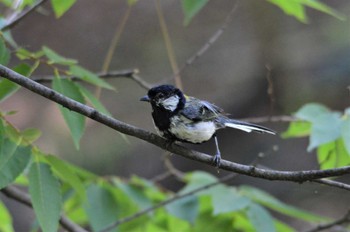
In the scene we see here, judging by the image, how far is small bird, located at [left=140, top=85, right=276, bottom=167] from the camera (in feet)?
8.53

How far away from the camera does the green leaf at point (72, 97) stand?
219 centimetres

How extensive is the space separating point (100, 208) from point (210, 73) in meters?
6.49

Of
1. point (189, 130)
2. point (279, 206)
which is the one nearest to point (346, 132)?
point (279, 206)

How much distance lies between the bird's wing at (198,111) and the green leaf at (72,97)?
23.9 inches

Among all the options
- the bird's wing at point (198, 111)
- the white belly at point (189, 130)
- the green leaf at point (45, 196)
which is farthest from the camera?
the bird's wing at point (198, 111)

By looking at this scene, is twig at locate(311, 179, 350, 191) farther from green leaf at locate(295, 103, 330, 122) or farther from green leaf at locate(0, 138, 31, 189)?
green leaf at locate(0, 138, 31, 189)

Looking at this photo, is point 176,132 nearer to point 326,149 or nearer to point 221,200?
point 221,200

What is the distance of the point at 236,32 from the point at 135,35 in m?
1.77

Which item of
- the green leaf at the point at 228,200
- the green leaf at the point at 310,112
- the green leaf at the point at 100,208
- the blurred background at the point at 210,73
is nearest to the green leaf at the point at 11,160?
the green leaf at the point at 100,208

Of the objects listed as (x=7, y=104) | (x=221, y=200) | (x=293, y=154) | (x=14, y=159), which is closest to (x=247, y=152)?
(x=293, y=154)

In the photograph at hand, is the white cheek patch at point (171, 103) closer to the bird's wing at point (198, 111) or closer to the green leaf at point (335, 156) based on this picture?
the bird's wing at point (198, 111)

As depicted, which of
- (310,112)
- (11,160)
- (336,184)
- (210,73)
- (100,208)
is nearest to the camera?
(336,184)

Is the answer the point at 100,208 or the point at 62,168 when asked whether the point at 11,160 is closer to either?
the point at 62,168

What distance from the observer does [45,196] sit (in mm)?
2088
